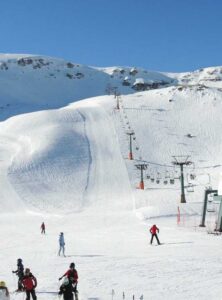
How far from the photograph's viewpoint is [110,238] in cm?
2847

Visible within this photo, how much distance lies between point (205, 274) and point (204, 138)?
61953mm

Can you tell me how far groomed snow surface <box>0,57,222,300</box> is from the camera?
58.2ft

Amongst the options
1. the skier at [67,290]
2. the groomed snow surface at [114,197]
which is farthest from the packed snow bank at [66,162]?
the skier at [67,290]

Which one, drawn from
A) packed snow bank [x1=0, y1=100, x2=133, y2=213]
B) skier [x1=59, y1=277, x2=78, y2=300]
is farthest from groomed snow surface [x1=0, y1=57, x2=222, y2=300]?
skier [x1=59, y1=277, x2=78, y2=300]

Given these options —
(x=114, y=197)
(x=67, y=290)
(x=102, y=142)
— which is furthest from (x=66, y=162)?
(x=67, y=290)


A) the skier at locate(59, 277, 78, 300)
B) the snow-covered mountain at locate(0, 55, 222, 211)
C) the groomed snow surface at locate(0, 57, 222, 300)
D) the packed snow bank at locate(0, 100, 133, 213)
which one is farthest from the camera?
the snow-covered mountain at locate(0, 55, 222, 211)

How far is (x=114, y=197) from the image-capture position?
50.0 meters

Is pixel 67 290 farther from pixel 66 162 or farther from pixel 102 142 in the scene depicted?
pixel 102 142

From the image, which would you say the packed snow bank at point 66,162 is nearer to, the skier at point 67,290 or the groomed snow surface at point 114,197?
the groomed snow surface at point 114,197

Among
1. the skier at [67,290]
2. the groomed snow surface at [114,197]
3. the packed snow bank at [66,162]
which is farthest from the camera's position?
the packed snow bank at [66,162]

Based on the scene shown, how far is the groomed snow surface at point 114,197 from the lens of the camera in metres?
Answer: 17.8

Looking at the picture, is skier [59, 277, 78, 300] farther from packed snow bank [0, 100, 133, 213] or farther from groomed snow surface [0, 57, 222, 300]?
packed snow bank [0, 100, 133, 213]

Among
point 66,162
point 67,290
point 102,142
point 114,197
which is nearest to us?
point 67,290

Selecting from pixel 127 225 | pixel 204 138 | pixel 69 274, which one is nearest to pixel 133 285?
pixel 69 274
